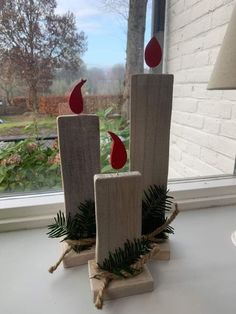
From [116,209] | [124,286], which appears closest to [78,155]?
[116,209]

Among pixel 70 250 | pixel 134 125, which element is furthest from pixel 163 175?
pixel 70 250

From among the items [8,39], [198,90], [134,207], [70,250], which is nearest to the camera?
[134,207]

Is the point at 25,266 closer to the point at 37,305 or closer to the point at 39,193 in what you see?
the point at 37,305

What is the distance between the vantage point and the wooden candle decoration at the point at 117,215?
34 centimetres

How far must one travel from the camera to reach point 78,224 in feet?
1.44

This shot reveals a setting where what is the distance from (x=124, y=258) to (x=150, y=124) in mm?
219

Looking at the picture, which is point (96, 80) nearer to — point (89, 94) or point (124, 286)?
point (89, 94)

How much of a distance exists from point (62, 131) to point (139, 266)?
0.25 m

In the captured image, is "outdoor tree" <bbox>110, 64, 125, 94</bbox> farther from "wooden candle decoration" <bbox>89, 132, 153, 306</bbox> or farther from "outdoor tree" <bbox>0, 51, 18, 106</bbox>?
"wooden candle decoration" <bbox>89, 132, 153, 306</bbox>

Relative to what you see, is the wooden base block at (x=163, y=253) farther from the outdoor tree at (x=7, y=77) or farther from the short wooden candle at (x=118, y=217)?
the outdoor tree at (x=7, y=77)

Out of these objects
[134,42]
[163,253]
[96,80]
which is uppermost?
[134,42]

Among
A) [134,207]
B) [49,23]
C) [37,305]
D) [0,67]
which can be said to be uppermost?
[49,23]

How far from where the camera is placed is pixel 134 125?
41cm

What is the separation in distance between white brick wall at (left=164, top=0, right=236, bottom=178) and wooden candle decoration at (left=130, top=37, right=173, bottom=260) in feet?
1.33
